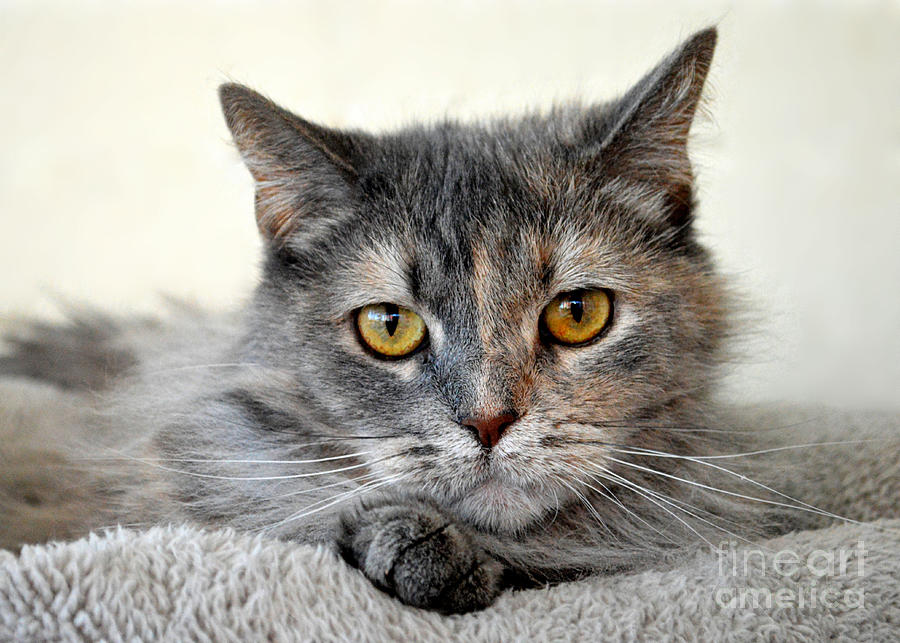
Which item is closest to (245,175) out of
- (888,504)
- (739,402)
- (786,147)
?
(739,402)

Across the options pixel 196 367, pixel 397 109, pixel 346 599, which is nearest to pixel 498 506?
pixel 346 599

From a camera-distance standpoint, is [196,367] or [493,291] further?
[196,367]

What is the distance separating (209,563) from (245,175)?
27.6 inches

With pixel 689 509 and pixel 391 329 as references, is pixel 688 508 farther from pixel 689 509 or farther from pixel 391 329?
pixel 391 329

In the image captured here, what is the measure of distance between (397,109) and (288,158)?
1.10m

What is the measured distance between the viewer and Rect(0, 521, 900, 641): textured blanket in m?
0.82

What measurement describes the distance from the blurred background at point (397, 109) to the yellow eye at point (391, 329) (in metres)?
1.30

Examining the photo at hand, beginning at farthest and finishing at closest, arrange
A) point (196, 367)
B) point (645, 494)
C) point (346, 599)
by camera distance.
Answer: point (196, 367), point (645, 494), point (346, 599)

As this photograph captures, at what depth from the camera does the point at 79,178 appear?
2.45 m

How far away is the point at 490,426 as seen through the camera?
993mm

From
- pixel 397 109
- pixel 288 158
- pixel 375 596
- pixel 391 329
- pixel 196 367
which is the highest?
pixel 397 109

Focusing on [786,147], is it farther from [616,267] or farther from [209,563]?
[209,563]

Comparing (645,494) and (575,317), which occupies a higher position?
(575,317)

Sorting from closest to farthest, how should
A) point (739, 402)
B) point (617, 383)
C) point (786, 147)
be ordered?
point (617, 383) → point (739, 402) → point (786, 147)
